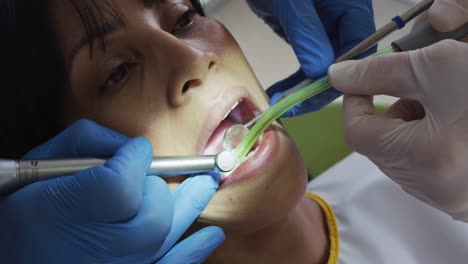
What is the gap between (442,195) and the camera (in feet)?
2.91

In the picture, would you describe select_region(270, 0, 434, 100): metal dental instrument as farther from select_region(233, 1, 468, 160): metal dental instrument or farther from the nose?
the nose

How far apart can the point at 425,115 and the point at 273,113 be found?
0.98 feet

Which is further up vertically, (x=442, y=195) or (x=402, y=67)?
(x=402, y=67)

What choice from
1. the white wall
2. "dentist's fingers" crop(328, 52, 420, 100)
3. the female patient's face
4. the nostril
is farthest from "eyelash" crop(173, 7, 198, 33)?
the white wall

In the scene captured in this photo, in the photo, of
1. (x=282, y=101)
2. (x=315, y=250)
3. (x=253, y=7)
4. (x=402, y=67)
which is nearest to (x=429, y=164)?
(x=402, y=67)

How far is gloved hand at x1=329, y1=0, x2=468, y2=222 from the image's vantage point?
2.72 ft

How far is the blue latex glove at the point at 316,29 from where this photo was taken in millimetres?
1134

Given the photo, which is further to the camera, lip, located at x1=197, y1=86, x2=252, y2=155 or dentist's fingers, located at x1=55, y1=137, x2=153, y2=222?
lip, located at x1=197, y1=86, x2=252, y2=155

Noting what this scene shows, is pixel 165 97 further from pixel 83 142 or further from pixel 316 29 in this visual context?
pixel 316 29

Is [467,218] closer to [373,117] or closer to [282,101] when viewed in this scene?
[373,117]

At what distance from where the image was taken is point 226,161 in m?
0.93

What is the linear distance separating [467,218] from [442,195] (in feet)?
0.43

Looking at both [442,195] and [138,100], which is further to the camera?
[138,100]

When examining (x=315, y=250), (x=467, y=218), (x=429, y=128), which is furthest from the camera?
(x=315, y=250)
